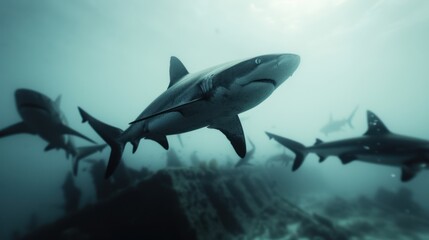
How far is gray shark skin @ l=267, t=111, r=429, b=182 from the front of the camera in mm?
6229

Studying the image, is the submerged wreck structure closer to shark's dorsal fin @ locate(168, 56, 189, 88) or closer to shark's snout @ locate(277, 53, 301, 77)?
shark's dorsal fin @ locate(168, 56, 189, 88)

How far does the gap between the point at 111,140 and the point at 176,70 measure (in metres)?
2.00

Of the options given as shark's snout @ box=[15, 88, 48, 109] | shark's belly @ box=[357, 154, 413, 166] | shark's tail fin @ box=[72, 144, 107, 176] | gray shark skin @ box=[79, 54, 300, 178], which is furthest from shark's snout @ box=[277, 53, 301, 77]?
shark's tail fin @ box=[72, 144, 107, 176]

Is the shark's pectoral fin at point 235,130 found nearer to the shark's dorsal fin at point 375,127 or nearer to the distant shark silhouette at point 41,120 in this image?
the distant shark silhouette at point 41,120

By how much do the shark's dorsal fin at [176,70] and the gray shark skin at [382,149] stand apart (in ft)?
17.9

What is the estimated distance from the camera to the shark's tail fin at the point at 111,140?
452 cm

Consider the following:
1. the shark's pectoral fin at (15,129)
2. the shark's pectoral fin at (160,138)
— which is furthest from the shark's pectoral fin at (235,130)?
the shark's pectoral fin at (15,129)

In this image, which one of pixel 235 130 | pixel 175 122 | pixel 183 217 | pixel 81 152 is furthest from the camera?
pixel 81 152

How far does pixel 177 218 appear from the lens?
24.3 ft

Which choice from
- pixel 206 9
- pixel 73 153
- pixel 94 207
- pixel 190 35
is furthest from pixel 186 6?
pixel 94 207

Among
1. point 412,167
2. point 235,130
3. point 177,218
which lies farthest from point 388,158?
point 177,218

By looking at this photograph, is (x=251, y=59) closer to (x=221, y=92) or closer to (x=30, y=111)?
(x=221, y=92)

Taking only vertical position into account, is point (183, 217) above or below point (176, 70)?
below

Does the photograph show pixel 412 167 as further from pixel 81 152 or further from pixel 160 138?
pixel 81 152
